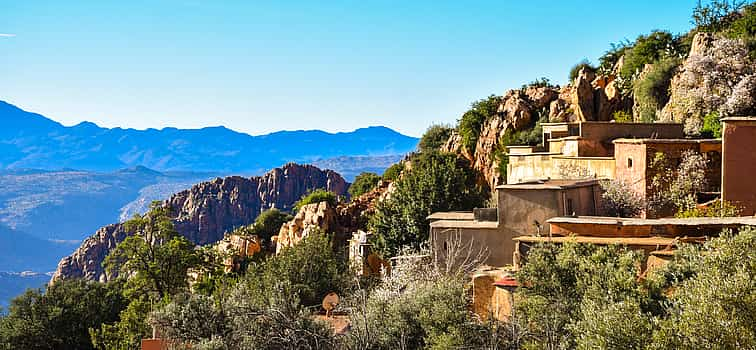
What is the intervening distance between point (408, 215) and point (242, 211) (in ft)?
301

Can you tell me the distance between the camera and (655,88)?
108 ft

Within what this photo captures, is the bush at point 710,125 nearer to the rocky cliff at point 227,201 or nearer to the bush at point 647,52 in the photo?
the bush at point 647,52

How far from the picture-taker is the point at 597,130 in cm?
2527

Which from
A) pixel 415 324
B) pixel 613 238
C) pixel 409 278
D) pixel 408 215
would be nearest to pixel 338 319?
pixel 409 278

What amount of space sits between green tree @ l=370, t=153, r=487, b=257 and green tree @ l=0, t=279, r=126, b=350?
11.6m

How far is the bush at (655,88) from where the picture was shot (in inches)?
1286

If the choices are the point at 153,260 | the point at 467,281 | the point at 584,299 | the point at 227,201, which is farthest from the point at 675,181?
the point at 227,201

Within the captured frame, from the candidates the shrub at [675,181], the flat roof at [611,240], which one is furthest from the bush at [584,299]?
the shrub at [675,181]

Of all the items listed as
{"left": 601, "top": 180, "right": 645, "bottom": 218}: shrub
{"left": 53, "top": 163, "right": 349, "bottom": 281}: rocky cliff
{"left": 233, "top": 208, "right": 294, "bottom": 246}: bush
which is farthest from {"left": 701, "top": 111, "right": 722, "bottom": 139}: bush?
{"left": 53, "top": 163, "right": 349, "bottom": 281}: rocky cliff

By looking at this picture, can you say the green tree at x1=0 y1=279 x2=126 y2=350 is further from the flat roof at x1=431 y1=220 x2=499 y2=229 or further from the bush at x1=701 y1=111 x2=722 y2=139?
the bush at x1=701 y1=111 x2=722 y2=139

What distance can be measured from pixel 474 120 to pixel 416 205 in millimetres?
20657

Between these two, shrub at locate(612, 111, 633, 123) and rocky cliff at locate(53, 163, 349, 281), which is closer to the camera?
shrub at locate(612, 111, 633, 123)

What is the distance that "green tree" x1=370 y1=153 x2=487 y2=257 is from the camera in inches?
1025

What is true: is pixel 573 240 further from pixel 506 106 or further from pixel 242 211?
pixel 242 211
